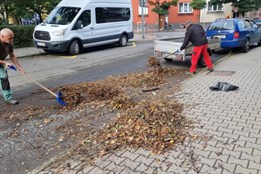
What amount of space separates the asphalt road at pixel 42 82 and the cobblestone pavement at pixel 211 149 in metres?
0.54

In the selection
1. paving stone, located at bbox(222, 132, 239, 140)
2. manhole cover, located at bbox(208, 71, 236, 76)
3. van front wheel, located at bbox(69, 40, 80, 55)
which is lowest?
paving stone, located at bbox(222, 132, 239, 140)

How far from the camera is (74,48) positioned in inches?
553

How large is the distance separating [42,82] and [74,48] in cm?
594

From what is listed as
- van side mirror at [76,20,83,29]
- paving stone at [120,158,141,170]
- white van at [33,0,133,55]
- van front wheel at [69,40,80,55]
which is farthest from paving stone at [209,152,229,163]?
van side mirror at [76,20,83,29]

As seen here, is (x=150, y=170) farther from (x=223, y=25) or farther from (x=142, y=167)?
(x=223, y=25)

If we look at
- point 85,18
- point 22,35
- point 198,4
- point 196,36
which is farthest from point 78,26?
point 198,4

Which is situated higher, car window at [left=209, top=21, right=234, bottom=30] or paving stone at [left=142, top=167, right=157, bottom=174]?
car window at [left=209, top=21, right=234, bottom=30]

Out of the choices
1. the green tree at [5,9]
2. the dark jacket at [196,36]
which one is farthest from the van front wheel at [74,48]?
the dark jacket at [196,36]

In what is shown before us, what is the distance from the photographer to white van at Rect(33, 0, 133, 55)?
44.1 ft

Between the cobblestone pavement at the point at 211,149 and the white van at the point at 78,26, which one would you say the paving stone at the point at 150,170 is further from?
the white van at the point at 78,26

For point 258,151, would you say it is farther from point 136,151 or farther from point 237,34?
point 237,34

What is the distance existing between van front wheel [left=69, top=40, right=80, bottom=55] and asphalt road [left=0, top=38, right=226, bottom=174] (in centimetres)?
42

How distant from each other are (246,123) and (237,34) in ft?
28.2

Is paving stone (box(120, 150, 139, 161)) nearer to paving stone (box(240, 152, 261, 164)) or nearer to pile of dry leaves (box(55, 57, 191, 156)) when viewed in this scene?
pile of dry leaves (box(55, 57, 191, 156))
